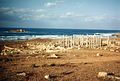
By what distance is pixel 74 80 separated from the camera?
43.9ft

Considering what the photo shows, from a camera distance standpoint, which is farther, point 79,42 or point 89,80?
point 79,42

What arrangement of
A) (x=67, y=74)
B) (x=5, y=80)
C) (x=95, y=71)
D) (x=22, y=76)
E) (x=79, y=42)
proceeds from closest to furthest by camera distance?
(x=5, y=80)
(x=22, y=76)
(x=67, y=74)
(x=95, y=71)
(x=79, y=42)

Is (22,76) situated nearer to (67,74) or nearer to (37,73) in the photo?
(37,73)

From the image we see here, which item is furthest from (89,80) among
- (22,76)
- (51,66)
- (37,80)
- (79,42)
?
(79,42)

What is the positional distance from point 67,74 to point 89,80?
191 centimetres

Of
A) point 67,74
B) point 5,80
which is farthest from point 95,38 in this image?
point 5,80

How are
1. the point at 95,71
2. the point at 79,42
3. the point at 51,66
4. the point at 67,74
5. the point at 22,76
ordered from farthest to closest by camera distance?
the point at 79,42 < the point at 51,66 < the point at 95,71 < the point at 67,74 < the point at 22,76

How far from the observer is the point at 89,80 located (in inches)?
535

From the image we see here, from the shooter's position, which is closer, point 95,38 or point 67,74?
point 67,74

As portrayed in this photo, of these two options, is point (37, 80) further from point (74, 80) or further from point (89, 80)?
point (89, 80)

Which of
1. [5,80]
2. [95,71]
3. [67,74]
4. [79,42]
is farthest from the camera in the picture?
[79,42]

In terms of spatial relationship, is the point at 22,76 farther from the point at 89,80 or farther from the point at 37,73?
the point at 89,80

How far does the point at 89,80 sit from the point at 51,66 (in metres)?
5.37

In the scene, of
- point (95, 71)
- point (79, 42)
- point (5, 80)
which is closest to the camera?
point (5, 80)
